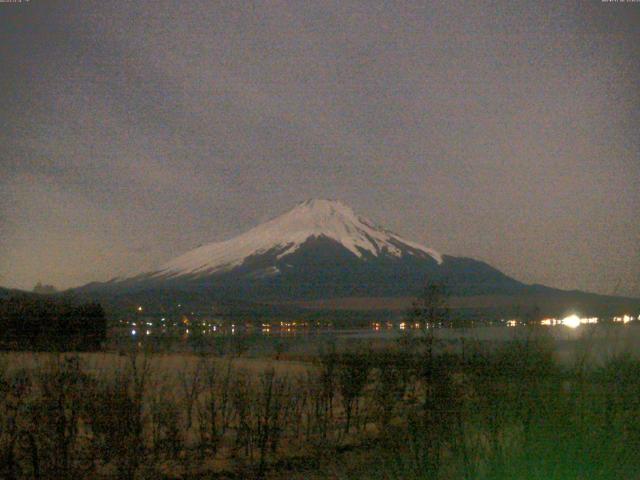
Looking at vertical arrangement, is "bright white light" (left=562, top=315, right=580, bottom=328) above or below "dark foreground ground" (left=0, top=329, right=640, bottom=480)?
above

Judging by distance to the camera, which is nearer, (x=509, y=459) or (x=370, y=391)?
(x=509, y=459)

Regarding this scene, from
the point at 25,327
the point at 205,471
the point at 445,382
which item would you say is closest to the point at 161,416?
the point at 205,471

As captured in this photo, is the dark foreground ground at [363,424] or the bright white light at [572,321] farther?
the bright white light at [572,321]

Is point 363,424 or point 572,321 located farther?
point 363,424

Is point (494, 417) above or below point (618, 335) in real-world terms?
below

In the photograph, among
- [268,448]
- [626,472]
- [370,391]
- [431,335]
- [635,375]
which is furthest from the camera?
[431,335]

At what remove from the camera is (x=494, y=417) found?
233 inches

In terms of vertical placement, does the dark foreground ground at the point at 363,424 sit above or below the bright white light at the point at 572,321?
below

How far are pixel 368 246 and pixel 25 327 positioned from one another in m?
89.1

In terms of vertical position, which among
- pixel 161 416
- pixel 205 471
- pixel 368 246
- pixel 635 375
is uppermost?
pixel 368 246

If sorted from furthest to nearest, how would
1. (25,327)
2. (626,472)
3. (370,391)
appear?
1. (25,327)
2. (370,391)
3. (626,472)

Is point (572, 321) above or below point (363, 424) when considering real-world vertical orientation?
above

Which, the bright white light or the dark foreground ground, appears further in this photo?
the bright white light

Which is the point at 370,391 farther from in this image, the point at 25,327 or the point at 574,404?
the point at 25,327
